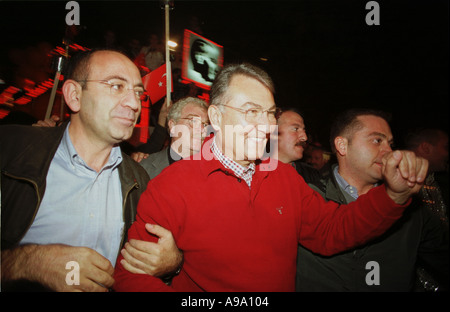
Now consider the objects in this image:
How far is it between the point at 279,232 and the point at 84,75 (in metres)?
2.47

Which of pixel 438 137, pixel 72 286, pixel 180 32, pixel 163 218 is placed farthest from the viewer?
pixel 180 32

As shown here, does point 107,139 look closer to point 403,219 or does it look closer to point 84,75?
point 84,75

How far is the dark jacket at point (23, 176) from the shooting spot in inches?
74.5

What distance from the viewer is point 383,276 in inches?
96.6

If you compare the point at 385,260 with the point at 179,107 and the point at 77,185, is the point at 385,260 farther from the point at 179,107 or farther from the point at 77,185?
the point at 179,107

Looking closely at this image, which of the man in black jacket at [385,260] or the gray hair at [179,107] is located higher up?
the gray hair at [179,107]

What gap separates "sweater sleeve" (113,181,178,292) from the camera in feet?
5.63

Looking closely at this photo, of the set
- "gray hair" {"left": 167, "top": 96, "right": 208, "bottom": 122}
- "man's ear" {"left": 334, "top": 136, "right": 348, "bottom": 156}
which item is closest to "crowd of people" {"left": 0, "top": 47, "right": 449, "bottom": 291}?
"man's ear" {"left": 334, "top": 136, "right": 348, "bottom": 156}

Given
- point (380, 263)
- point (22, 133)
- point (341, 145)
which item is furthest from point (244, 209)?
point (22, 133)

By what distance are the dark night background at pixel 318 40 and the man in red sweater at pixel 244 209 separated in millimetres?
5735

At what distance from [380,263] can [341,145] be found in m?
1.53

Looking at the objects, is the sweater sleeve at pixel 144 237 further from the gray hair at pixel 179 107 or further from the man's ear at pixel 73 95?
the gray hair at pixel 179 107

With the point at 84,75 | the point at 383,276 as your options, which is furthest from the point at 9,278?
the point at 383,276

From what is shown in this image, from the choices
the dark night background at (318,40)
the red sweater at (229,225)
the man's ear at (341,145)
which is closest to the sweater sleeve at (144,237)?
the red sweater at (229,225)
